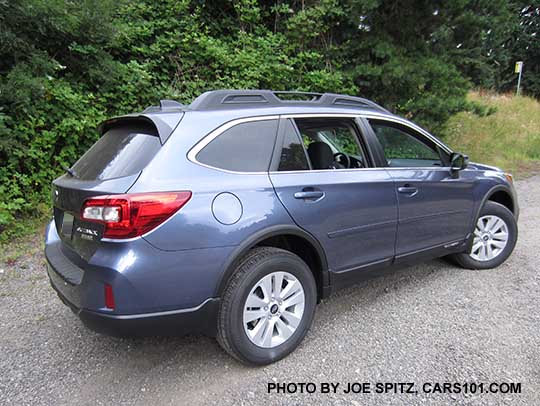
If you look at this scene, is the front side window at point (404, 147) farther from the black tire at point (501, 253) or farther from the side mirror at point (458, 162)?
the black tire at point (501, 253)

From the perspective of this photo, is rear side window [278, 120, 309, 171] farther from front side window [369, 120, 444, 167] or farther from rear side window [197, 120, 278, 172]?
front side window [369, 120, 444, 167]

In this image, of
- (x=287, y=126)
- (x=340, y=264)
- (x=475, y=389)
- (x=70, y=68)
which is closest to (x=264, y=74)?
(x=70, y=68)

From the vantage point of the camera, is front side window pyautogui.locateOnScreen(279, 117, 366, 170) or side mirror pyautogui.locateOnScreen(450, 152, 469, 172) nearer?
front side window pyautogui.locateOnScreen(279, 117, 366, 170)

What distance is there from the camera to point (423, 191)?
3.16 m

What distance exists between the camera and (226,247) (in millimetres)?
2104

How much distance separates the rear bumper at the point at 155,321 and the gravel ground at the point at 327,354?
419 mm

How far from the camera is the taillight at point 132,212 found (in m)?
1.90

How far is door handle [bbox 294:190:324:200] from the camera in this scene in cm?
242

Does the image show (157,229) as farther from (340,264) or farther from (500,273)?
(500,273)

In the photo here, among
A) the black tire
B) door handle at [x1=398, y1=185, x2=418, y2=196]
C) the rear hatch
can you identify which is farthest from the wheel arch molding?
the black tire

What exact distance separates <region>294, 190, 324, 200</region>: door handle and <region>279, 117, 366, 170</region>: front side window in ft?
0.64

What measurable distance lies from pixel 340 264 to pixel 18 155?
14.0 feet

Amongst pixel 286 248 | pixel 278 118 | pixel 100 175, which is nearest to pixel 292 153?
pixel 278 118

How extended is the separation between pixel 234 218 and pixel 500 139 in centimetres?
1250
